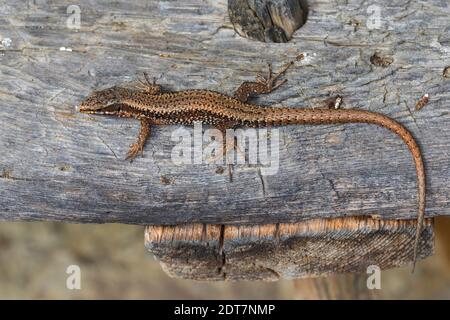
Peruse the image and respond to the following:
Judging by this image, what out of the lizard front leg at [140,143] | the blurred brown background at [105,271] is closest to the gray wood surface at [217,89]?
the lizard front leg at [140,143]

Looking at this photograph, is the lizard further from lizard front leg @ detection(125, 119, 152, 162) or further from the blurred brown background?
the blurred brown background

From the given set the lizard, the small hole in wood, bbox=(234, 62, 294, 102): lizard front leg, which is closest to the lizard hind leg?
the lizard

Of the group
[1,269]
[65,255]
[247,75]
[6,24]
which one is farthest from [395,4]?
[1,269]

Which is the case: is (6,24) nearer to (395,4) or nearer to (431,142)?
(395,4)

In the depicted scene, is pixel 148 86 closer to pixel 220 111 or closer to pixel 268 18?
pixel 220 111

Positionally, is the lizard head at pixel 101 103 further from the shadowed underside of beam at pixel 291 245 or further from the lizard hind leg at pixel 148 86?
the shadowed underside of beam at pixel 291 245
